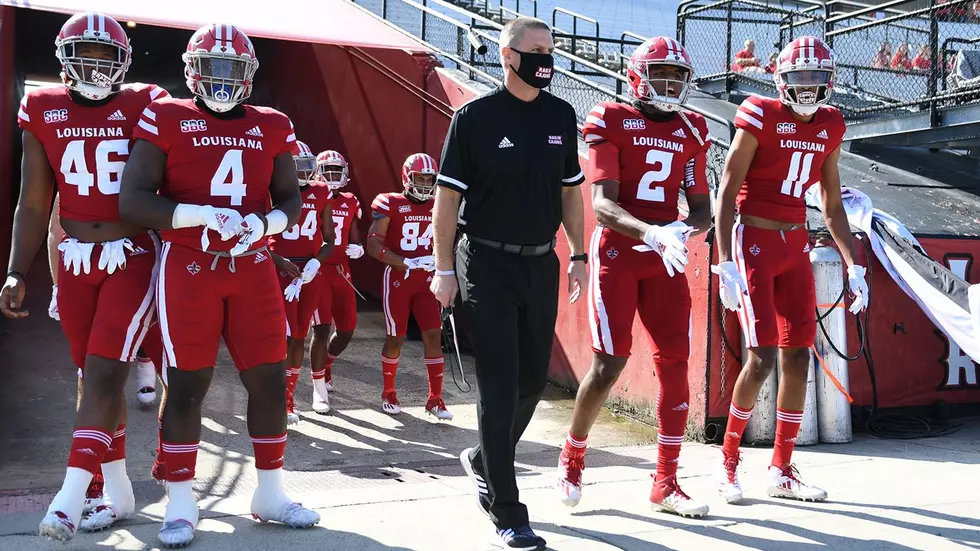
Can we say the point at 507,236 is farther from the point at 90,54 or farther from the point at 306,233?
the point at 306,233

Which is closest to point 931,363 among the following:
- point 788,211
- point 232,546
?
point 788,211

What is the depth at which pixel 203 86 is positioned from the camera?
432 centimetres

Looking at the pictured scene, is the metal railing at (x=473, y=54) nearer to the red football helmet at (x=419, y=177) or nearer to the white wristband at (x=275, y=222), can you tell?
the red football helmet at (x=419, y=177)

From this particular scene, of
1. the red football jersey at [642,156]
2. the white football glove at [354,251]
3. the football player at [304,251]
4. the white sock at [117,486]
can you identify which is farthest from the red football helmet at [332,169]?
the white sock at [117,486]

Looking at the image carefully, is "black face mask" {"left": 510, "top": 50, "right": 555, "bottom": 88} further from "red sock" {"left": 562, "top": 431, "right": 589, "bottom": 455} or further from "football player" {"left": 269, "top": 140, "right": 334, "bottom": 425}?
"football player" {"left": 269, "top": 140, "right": 334, "bottom": 425}

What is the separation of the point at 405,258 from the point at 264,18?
434cm

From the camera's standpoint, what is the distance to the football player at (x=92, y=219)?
14.5ft

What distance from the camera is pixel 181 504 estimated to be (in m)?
4.32

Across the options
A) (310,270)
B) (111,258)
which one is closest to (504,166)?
(111,258)

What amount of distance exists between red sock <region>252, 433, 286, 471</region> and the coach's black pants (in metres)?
0.93

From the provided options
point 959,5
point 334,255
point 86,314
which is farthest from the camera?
point 959,5

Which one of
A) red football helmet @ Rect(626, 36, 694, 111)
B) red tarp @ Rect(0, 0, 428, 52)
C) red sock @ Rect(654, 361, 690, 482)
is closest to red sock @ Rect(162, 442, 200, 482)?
red sock @ Rect(654, 361, 690, 482)

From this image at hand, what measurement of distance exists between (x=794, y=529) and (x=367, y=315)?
8058 mm

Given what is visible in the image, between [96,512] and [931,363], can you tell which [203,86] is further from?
[931,363]
